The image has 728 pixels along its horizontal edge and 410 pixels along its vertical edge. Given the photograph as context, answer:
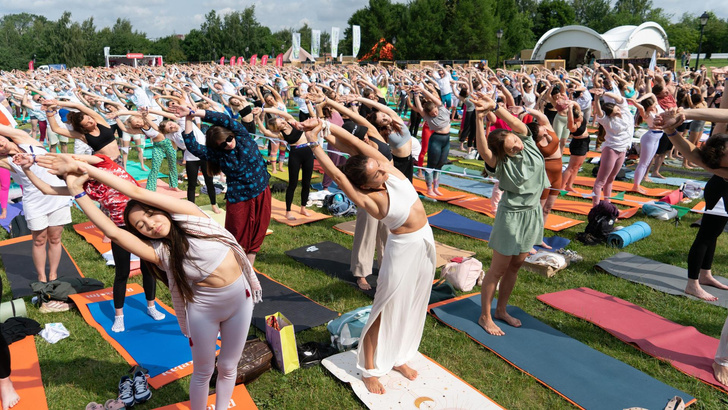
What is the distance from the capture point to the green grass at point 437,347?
3.87 m

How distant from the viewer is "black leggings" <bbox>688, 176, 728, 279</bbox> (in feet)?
16.1

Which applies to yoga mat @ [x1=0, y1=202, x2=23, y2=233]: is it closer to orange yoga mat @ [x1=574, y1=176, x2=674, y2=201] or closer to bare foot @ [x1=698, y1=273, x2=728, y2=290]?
bare foot @ [x1=698, y1=273, x2=728, y2=290]

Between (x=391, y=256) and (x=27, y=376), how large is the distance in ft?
10.7

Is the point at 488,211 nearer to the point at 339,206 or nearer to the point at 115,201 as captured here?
the point at 339,206

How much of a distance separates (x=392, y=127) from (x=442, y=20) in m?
55.6

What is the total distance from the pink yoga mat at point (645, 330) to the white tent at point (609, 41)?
1939 inches

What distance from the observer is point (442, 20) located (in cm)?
5688

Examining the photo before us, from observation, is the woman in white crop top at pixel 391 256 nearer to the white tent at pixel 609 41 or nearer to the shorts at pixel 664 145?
the shorts at pixel 664 145

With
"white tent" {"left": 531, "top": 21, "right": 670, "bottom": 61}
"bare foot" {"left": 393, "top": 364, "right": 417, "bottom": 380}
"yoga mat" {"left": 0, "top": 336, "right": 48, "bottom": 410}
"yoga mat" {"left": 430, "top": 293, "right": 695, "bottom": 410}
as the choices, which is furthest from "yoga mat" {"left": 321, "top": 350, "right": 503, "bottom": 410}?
"white tent" {"left": 531, "top": 21, "right": 670, "bottom": 61}

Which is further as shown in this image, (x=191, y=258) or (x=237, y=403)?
(x=237, y=403)

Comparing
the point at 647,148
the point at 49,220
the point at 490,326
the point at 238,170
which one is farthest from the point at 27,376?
the point at 647,148

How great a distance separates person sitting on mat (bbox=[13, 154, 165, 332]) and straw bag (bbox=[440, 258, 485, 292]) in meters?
3.23

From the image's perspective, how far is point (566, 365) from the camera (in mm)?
4227

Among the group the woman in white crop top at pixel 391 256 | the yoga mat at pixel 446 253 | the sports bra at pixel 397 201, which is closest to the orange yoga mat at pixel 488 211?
the yoga mat at pixel 446 253
